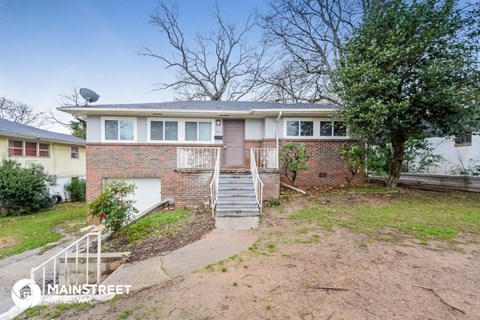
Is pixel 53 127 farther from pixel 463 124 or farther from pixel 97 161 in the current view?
pixel 463 124

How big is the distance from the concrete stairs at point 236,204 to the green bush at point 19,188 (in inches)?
414

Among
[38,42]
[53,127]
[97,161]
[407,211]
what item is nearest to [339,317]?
[407,211]

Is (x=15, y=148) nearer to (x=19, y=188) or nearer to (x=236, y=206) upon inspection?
(x=19, y=188)

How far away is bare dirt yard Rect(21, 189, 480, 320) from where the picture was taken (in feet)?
7.82

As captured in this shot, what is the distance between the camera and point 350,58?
7.42m

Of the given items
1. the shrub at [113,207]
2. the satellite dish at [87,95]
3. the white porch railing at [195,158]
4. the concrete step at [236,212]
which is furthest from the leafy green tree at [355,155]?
the satellite dish at [87,95]

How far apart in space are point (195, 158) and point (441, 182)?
35.9ft

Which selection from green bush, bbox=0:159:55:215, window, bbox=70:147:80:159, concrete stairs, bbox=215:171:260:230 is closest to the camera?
concrete stairs, bbox=215:171:260:230

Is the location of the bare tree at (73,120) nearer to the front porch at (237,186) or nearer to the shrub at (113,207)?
the front porch at (237,186)

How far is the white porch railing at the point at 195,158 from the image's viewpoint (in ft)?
27.6

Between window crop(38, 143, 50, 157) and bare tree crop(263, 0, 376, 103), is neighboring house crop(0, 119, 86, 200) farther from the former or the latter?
bare tree crop(263, 0, 376, 103)

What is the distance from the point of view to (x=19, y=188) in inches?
429

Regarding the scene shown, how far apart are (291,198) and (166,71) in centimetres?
1957

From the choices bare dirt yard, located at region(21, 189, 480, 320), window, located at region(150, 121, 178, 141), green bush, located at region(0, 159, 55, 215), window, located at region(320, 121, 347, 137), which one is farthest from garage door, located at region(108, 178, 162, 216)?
window, located at region(320, 121, 347, 137)
